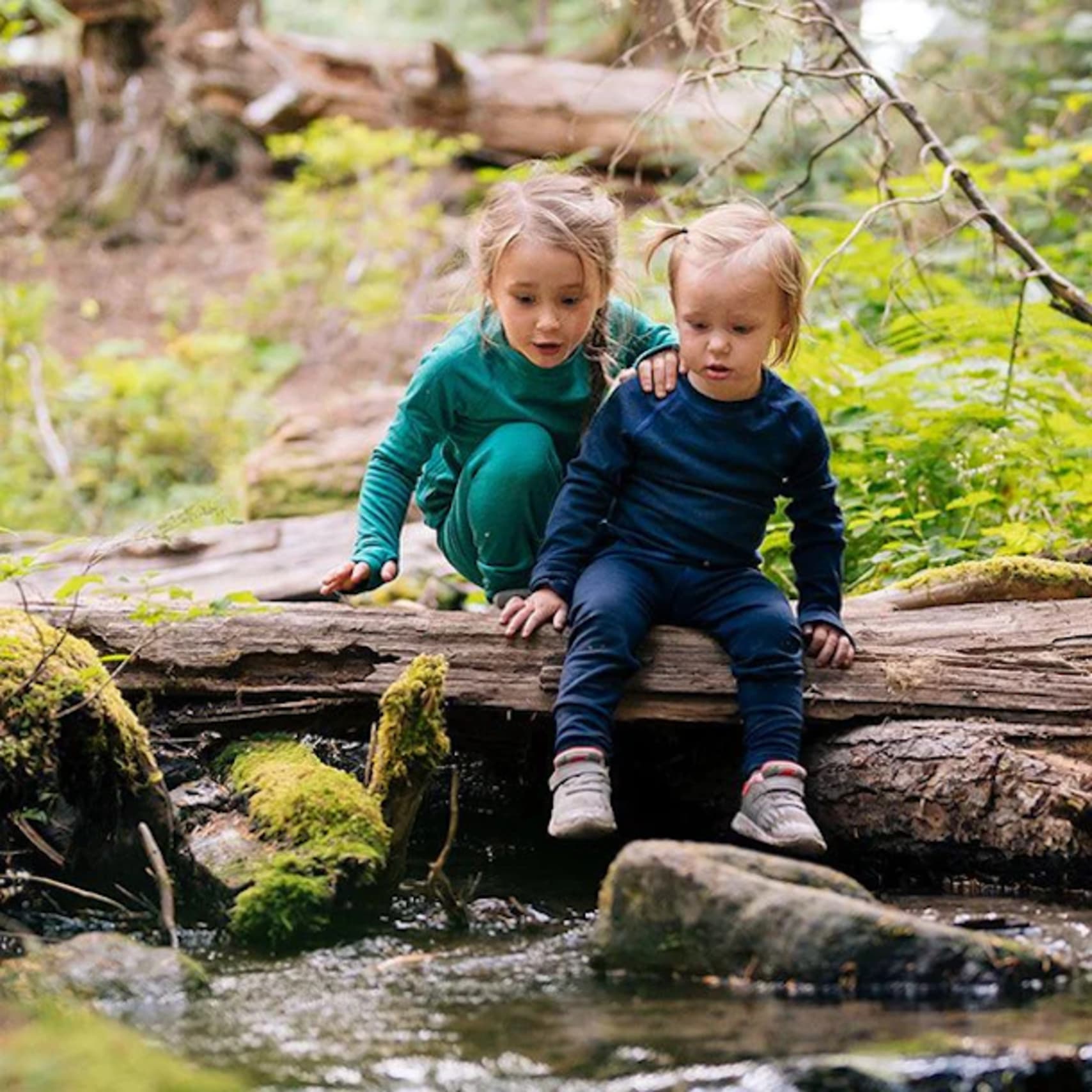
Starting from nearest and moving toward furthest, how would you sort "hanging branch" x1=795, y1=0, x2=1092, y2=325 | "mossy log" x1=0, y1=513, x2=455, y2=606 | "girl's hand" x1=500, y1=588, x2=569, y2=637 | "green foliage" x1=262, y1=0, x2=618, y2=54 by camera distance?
"girl's hand" x1=500, y1=588, x2=569, y2=637 < "hanging branch" x1=795, y1=0, x2=1092, y2=325 < "mossy log" x1=0, y1=513, x2=455, y2=606 < "green foliage" x1=262, y1=0, x2=618, y2=54

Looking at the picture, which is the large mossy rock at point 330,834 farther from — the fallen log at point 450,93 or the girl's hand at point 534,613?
the fallen log at point 450,93

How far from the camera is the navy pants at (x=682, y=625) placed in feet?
12.1

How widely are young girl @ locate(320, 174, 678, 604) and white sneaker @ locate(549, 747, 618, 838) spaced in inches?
32.1

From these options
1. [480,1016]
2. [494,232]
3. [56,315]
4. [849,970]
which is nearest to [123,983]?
[480,1016]

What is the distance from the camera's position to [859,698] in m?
3.89

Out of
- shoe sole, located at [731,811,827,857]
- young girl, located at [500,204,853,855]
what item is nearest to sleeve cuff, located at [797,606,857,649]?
young girl, located at [500,204,853,855]

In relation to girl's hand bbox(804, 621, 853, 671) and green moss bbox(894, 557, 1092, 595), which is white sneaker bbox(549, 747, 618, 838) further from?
green moss bbox(894, 557, 1092, 595)

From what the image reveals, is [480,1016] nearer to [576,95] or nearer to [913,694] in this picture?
[913,694]

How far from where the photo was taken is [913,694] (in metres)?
3.89

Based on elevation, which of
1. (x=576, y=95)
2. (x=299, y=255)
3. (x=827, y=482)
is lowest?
(x=827, y=482)

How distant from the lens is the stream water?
2.38 m

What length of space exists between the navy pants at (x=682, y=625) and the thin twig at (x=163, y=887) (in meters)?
0.99

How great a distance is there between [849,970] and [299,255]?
11.0 m

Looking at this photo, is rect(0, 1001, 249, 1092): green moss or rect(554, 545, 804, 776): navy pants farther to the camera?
rect(554, 545, 804, 776): navy pants
